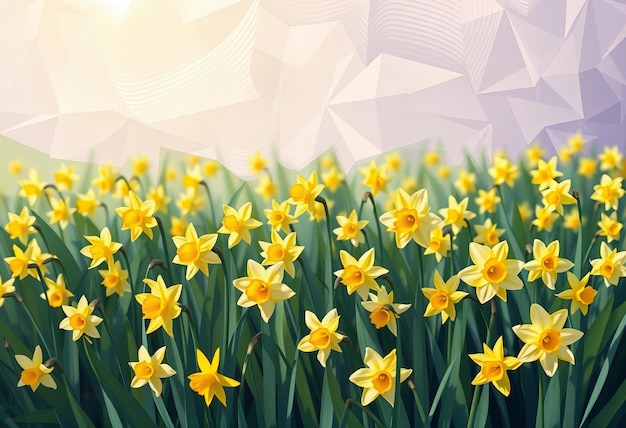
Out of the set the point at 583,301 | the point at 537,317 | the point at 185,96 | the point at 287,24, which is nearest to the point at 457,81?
the point at 287,24

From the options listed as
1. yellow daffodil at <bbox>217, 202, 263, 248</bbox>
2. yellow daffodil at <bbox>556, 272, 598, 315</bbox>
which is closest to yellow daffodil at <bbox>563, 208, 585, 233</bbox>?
yellow daffodil at <bbox>556, 272, 598, 315</bbox>

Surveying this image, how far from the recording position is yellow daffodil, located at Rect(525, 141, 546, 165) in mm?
2277

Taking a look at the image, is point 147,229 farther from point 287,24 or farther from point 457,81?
point 457,81

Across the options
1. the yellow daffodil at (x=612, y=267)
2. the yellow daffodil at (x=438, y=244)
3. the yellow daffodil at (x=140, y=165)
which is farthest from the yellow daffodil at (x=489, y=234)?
the yellow daffodil at (x=140, y=165)

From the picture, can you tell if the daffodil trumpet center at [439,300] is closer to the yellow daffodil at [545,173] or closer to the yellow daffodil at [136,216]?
the yellow daffodil at [136,216]

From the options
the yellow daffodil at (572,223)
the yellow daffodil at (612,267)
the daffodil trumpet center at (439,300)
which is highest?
the yellow daffodil at (612,267)

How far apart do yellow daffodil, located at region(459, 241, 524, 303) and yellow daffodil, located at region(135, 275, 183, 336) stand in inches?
16.5

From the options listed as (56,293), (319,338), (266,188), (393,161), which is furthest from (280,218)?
(393,161)

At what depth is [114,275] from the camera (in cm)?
125

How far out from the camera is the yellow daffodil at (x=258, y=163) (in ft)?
6.94

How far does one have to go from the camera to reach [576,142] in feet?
7.82

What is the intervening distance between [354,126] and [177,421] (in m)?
1.45

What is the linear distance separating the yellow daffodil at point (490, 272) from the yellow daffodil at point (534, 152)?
1.34m

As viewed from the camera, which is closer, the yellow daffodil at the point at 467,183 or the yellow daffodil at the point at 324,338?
the yellow daffodil at the point at 324,338
